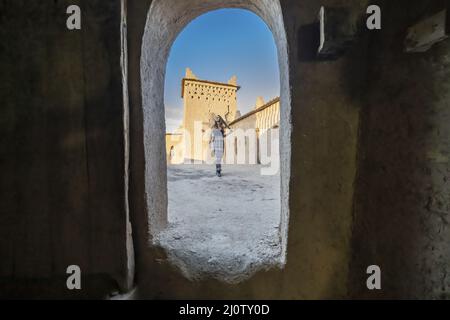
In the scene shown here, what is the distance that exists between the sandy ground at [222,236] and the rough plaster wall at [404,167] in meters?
0.64

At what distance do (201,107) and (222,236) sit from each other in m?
15.1

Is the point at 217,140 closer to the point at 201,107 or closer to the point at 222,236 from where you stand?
the point at 222,236

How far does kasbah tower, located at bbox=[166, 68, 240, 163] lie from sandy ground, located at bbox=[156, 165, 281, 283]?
12763mm

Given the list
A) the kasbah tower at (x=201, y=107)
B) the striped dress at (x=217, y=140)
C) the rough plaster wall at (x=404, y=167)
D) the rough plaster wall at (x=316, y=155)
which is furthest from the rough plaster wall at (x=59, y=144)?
the kasbah tower at (x=201, y=107)

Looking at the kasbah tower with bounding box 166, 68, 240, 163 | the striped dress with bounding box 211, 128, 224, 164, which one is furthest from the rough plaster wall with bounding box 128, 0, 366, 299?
the kasbah tower with bounding box 166, 68, 240, 163

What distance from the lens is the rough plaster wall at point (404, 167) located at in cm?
117

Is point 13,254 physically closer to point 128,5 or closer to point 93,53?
point 93,53

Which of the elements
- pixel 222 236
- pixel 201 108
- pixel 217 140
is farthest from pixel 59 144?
pixel 201 108

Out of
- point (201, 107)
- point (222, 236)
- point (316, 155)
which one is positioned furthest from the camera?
point (201, 107)

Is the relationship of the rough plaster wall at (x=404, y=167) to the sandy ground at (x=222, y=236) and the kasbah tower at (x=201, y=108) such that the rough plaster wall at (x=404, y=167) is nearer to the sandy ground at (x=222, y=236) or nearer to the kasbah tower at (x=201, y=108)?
the sandy ground at (x=222, y=236)

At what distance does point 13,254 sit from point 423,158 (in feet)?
8.27

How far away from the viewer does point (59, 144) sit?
136 centimetres

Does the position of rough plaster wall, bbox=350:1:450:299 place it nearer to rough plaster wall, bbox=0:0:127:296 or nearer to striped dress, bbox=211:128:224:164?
rough plaster wall, bbox=0:0:127:296
